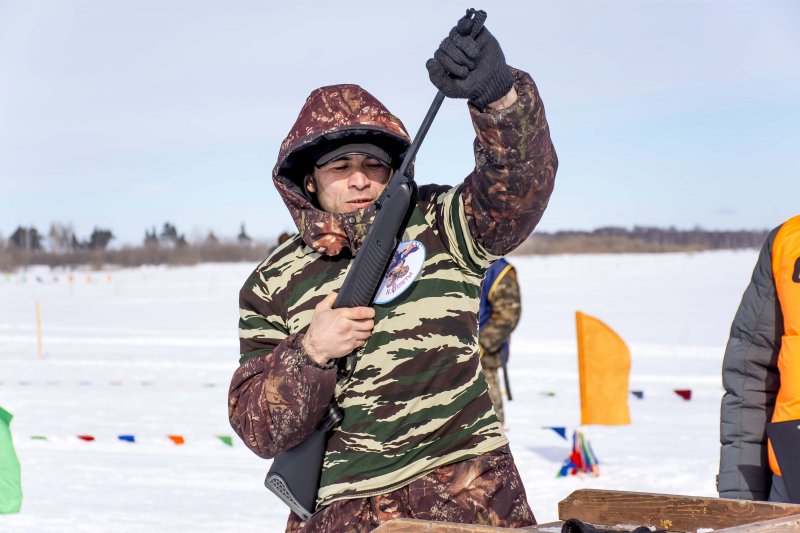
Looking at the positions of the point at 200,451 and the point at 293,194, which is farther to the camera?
the point at 200,451

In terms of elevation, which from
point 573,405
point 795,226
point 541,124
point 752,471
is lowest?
point 573,405

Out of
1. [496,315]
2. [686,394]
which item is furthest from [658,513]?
[686,394]

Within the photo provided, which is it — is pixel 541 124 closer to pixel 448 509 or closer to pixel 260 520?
pixel 448 509

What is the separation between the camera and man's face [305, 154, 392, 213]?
247cm

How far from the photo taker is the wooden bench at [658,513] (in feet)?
6.18

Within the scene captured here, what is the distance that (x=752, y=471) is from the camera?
2.85m

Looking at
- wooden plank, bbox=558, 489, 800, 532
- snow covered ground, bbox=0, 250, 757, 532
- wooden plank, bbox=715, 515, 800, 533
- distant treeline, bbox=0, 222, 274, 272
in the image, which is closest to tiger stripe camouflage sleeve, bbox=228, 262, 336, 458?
wooden plank, bbox=558, 489, 800, 532

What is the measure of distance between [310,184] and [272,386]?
0.61m

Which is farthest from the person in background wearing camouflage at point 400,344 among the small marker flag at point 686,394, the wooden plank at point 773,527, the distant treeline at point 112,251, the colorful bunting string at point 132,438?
the distant treeline at point 112,251

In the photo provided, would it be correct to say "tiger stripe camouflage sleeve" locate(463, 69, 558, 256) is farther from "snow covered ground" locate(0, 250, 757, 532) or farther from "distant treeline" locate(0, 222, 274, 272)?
"distant treeline" locate(0, 222, 274, 272)

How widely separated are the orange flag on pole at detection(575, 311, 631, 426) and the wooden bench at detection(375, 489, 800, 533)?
559cm

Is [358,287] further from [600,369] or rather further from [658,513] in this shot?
[600,369]

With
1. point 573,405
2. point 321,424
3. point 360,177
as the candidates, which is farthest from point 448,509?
point 573,405

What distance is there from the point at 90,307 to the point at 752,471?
94.3ft
